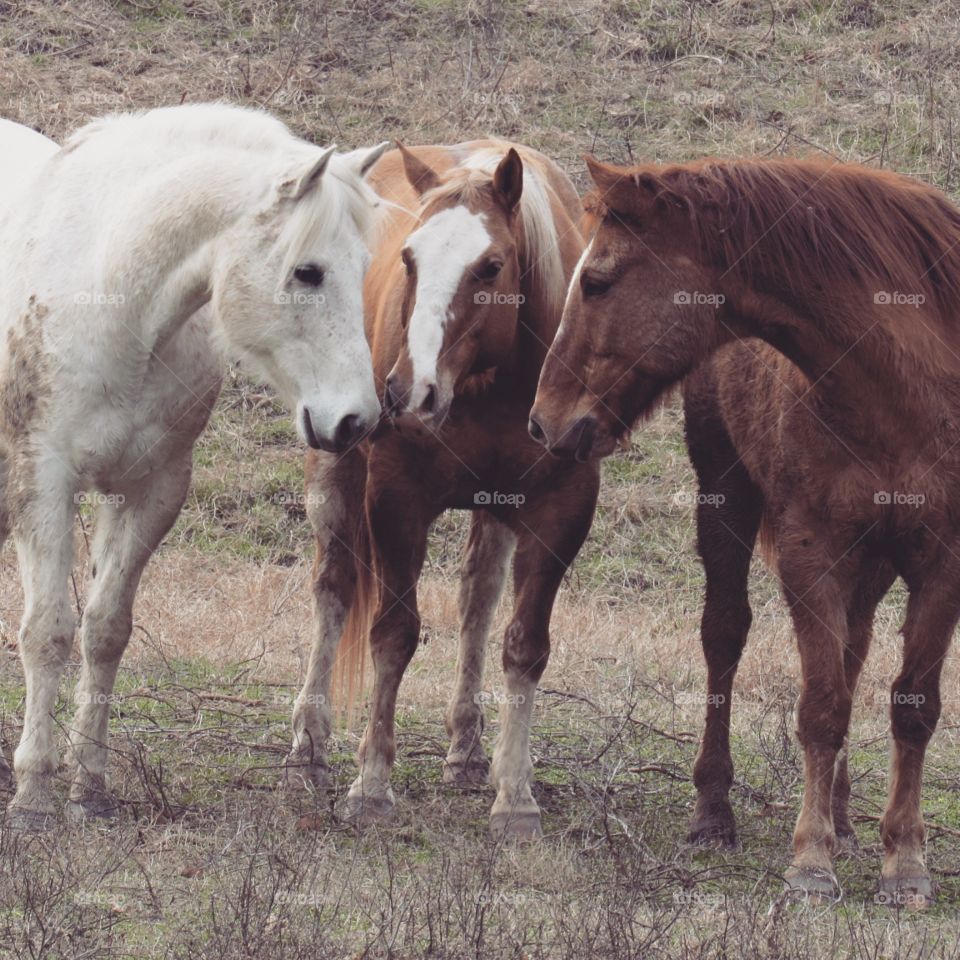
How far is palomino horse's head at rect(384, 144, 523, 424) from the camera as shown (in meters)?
4.83

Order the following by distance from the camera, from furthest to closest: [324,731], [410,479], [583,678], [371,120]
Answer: [371,120] < [583,678] < [324,731] < [410,479]

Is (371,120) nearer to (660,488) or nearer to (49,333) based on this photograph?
(660,488)

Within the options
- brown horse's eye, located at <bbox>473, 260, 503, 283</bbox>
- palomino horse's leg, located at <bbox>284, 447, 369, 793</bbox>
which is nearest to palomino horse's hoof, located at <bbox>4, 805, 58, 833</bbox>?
palomino horse's leg, located at <bbox>284, 447, 369, 793</bbox>

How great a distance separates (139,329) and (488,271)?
46.6 inches

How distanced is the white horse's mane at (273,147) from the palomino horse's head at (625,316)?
790mm

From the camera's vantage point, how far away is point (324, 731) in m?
5.98

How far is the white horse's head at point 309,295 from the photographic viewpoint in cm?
462

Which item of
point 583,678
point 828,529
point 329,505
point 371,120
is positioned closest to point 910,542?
point 828,529

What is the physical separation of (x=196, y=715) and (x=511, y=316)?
2.32 meters

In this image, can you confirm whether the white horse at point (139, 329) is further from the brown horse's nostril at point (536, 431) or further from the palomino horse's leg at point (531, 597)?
the palomino horse's leg at point (531, 597)

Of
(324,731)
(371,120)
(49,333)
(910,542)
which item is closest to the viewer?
(910,542)

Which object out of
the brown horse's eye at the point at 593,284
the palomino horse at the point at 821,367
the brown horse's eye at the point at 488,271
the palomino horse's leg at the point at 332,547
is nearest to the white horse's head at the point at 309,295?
the brown horse's eye at the point at 488,271

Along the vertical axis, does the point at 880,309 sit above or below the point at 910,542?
above

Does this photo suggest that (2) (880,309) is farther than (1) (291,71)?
No
